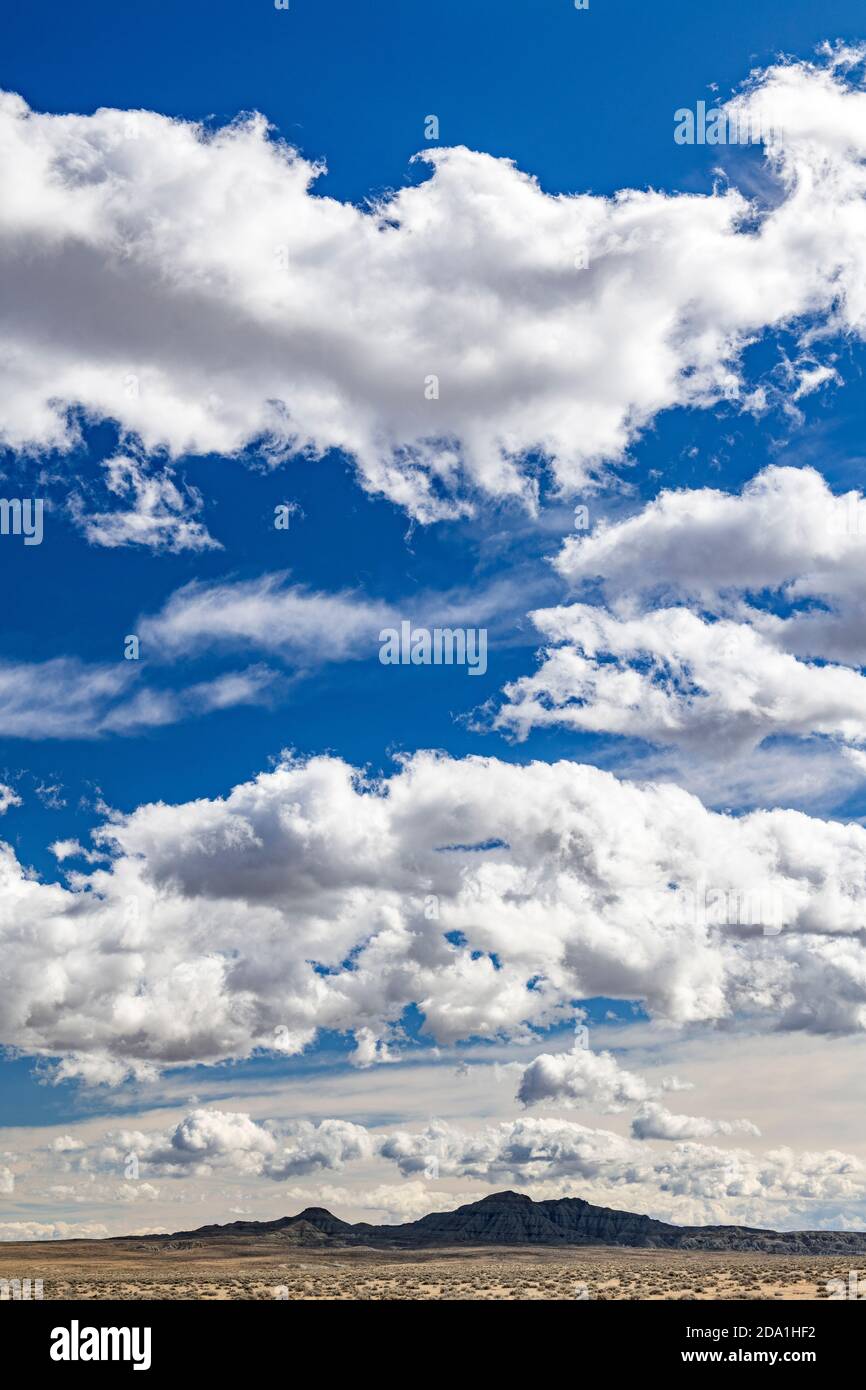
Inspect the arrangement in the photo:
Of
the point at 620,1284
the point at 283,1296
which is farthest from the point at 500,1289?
the point at 283,1296
